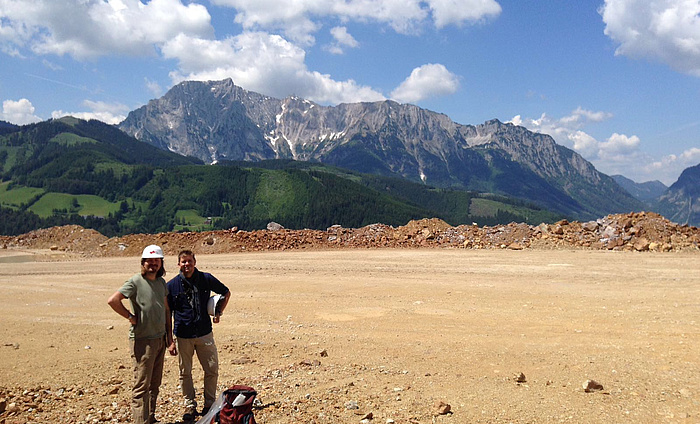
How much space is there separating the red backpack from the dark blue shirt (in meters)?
1.40

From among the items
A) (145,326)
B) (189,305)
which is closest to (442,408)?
(189,305)

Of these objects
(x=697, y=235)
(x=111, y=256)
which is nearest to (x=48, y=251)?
(x=111, y=256)

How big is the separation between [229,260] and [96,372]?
19240 mm

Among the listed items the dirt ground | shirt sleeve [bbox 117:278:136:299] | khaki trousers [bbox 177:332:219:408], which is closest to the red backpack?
the dirt ground

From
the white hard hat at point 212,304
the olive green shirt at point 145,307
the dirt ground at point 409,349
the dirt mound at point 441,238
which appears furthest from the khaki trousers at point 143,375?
the dirt mound at point 441,238

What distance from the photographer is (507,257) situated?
2478 cm

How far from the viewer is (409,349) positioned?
9414 millimetres

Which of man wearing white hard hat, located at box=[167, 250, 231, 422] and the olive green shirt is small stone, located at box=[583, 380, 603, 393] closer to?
man wearing white hard hat, located at box=[167, 250, 231, 422]

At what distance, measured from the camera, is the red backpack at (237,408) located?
5223 millimetres

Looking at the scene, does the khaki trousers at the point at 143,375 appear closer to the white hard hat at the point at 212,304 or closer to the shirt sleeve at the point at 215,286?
Answer: the white hard hat at the point at 212,304

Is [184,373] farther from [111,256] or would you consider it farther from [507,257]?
[111,256]

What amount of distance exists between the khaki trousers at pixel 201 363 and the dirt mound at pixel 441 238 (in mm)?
25198

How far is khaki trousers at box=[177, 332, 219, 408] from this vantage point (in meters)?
6.54

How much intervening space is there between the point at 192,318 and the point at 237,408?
173 cm
